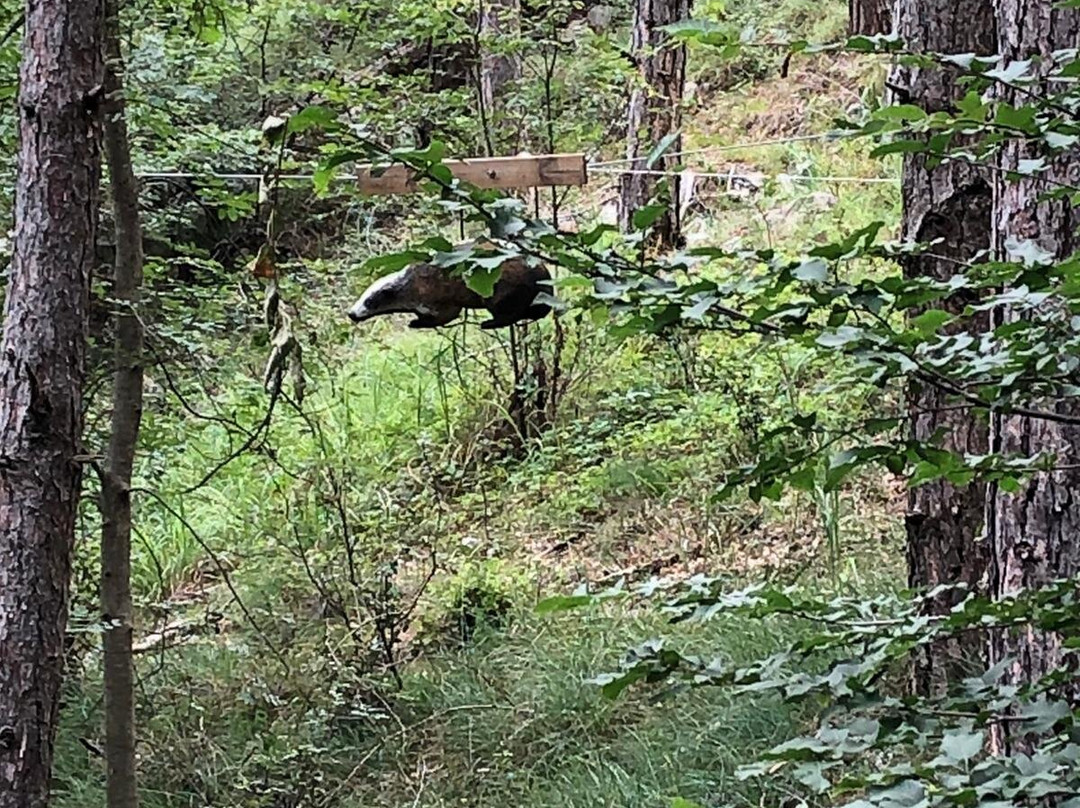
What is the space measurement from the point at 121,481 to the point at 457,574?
5.91ft

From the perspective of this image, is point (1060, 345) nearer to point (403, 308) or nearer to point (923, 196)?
point (403, 308)

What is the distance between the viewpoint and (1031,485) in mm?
1846

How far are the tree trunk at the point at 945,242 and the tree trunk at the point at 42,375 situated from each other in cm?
176

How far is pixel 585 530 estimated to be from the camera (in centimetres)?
490

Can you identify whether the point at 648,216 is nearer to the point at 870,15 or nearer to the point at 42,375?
the point at 42,375

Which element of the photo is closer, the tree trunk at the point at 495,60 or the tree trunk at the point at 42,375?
the tree trunk at the point at 42,375

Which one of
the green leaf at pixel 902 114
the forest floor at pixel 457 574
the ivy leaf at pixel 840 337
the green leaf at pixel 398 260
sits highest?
the green leaf at pixel 902 114

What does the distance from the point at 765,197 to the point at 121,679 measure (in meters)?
5.09

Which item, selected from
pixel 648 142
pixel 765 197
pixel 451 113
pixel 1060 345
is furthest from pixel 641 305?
pixel 765 197

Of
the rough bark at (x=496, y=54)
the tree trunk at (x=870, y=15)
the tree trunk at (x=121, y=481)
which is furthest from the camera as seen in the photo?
the tree trunk at (x=870, y=15)

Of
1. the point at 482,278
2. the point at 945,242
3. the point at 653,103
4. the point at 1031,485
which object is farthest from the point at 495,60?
the point at 482,278

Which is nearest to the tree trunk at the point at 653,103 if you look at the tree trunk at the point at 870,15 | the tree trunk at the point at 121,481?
the tree trunk at the point at 870,15

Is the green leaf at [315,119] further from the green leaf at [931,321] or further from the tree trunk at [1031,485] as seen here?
the tree trunk at [1031,485]

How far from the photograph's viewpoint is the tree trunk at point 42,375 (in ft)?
7.64
